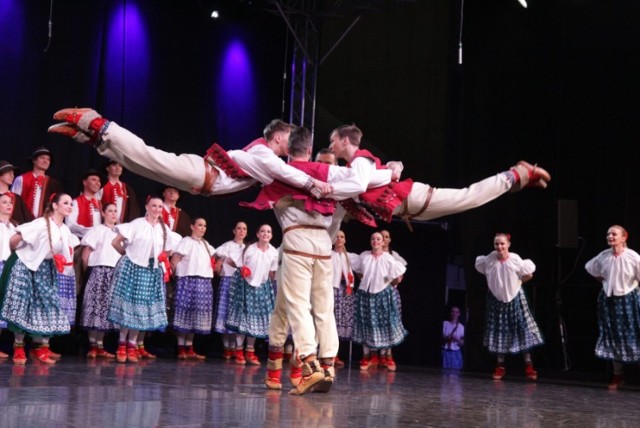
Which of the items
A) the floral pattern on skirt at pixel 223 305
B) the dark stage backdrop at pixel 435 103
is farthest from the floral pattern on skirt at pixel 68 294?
the floral pattern on skirt at pixel 223 305

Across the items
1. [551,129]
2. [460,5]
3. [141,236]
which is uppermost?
[460,5]

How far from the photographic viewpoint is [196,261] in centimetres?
831

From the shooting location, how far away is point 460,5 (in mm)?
10250

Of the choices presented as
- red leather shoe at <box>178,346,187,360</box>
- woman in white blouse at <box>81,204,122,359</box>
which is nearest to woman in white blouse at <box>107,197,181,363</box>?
woman in white blouse at <box>81,204,122,359</box>

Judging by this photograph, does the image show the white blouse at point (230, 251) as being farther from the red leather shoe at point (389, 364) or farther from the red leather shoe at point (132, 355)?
the red leather shoe at point (389, 364)

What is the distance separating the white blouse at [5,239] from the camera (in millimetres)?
6742

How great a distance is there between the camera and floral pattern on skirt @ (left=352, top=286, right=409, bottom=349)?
8.72 metres

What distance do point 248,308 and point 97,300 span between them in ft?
4.57

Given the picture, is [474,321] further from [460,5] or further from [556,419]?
[556,419]

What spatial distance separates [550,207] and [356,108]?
3.27 m

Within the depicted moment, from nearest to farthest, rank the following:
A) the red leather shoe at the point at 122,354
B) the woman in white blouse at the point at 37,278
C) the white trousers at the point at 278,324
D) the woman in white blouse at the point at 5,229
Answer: the white trousers at the point at 278,324, the woman in white blouse at the point at 37,278, the woman in white blouse at the point at 5,229, the red leather shoe at the point at 122,354

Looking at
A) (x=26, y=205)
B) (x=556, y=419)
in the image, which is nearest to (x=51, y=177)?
(x=26, y=205)

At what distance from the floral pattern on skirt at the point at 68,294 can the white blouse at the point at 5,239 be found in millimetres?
627

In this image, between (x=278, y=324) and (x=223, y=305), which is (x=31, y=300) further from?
(x=223, y=305)
